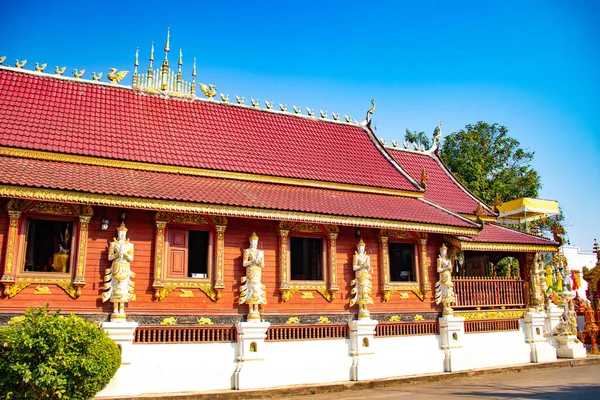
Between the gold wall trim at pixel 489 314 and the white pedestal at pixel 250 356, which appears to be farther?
the gold wall trim at pixel 489 314

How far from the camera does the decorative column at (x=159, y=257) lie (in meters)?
12.4

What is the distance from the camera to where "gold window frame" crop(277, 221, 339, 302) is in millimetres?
13852

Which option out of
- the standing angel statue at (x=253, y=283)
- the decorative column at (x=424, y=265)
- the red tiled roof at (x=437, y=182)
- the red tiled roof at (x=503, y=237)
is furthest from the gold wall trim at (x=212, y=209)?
the red tiled roof at (x=437, y=182)

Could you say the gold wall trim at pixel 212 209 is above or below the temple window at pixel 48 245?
above

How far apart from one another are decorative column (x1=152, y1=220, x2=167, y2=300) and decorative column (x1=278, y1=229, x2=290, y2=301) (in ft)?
9.61

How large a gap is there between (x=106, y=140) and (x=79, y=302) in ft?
14.3

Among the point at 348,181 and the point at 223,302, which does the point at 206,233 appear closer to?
the point at 223,302

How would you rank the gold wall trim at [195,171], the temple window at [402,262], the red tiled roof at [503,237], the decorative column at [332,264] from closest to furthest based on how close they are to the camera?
the gold wall trim at [195,171] < the decorative column at [332,264] < the temple window at [402,262] < the red tiled roof at [503,237]

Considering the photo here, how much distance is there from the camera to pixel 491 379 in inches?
588

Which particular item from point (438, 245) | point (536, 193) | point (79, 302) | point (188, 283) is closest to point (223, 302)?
point (188, 283)

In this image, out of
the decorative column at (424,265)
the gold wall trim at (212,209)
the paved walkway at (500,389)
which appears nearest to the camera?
the gold wall trim at (212,209)

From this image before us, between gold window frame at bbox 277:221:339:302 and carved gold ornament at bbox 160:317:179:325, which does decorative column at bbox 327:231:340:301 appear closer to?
gold window frame at bbox 277:221:339:302

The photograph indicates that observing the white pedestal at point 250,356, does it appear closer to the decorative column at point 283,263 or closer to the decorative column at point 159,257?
the decorative column at point 283,263

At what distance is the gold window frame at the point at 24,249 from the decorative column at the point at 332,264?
5994 millimetres
